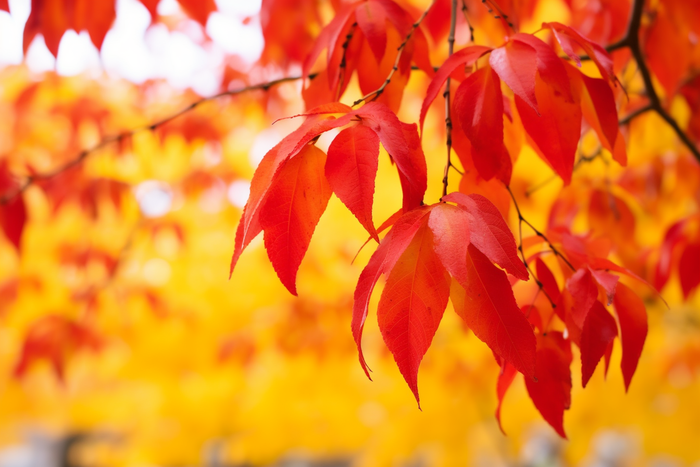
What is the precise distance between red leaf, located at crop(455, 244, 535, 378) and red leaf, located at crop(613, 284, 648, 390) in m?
0.22

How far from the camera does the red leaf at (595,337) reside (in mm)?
629

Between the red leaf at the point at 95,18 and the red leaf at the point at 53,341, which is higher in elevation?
the red leaf at the point at 95,18

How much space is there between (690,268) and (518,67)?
0.98 m

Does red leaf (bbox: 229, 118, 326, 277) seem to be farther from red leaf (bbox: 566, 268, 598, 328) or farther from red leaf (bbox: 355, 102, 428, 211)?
red leaf (bbox: 566, 268, 598, 328)

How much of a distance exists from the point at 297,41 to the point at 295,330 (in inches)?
62.7

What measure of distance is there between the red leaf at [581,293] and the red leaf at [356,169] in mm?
295

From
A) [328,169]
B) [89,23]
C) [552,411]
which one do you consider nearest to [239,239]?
[328,169]

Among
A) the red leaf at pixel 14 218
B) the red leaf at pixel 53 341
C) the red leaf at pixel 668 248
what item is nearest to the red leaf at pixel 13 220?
the red leaf at pixel 14 218

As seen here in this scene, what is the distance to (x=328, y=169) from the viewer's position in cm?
54

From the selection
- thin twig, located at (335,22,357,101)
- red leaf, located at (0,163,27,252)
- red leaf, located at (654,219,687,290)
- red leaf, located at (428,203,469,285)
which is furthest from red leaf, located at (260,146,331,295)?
red leaf, located at (0,163,27,252)

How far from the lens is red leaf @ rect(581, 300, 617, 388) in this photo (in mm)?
629

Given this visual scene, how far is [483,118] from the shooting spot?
1.97 ft

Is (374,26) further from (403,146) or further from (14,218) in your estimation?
(14,218)

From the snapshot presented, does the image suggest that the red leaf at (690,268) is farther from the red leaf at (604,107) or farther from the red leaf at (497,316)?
the red leaf at (497,316)
